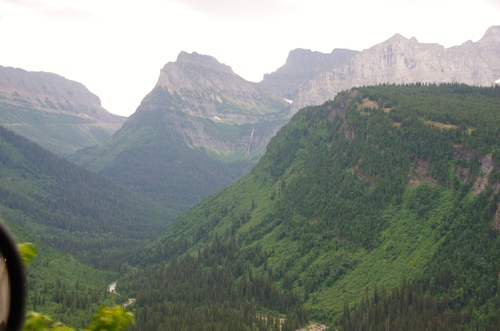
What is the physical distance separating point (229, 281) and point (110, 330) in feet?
563

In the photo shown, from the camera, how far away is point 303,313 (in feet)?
509

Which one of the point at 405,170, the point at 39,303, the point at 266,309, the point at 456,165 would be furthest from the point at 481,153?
the point at 39,303

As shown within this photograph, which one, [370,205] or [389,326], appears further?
[370,205]

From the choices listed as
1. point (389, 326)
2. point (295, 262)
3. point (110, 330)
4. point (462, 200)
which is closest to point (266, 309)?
point (295, 262)

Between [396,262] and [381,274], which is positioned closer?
[381,274]

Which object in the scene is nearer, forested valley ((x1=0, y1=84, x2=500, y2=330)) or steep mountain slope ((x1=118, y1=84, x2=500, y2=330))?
forested valley ((x1=0, y1=84, x2=500, y2=330))

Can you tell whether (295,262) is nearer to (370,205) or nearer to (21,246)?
(370,205)

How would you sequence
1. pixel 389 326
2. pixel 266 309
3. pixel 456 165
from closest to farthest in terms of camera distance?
pixel 389 326 < pixel 266 309 < pixel 456 165

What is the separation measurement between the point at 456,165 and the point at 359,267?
4427 cm

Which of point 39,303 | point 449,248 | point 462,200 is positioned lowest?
point 39,303

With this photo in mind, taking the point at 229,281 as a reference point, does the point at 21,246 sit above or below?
above

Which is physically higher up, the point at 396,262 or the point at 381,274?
the point at 396,262

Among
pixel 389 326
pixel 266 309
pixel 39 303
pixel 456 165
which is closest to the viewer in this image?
pixel 389 326

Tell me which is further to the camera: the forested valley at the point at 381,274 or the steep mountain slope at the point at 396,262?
the steep mountain slope at the point at 396,262
